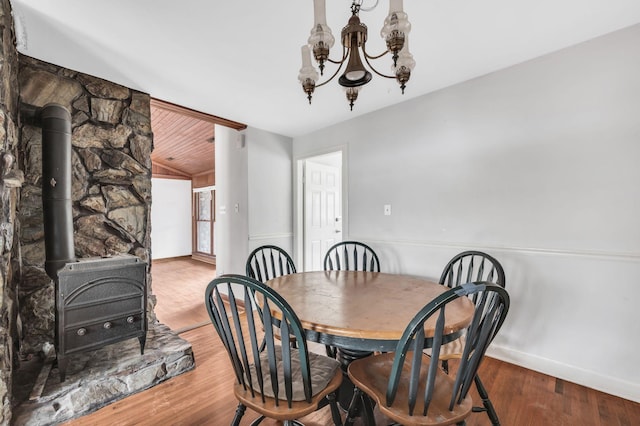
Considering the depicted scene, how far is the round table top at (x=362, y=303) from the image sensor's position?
114cm

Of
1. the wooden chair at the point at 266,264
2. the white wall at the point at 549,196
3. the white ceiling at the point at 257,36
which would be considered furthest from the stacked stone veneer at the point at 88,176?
the white wall at the point at 549,196

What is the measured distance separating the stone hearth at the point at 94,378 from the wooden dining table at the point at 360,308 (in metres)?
1.05

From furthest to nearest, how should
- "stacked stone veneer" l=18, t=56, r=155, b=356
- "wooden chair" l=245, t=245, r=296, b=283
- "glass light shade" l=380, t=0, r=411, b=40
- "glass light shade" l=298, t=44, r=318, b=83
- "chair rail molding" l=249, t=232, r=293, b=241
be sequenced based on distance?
1. "chair rail molding" l=249, t=232, r=293, b=241
2. "wooden chair" l=245, t=245, r=296, b=283
3. "stacked stone veneer" l=18, t=56, r=155, b=356
4. "glass light shade" l=298, t=44, r=318, b=83
5. "glass light shade" l=380, t=0, r=411, b=40

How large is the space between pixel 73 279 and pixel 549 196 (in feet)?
10.7

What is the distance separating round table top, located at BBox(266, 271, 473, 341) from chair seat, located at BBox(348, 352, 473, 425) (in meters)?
0.27

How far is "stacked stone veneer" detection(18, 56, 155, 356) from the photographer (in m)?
2.02

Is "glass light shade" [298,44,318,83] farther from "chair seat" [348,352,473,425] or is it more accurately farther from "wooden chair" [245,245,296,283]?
"chair seat" [348,352,473,425]

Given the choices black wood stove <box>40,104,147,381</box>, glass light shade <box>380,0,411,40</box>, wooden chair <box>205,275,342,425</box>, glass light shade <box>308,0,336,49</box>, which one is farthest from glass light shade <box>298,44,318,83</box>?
black wood stove <box>40,104,147,381</box>

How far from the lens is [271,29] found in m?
1.72

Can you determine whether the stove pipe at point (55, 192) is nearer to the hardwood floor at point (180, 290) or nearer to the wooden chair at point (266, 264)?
the wooden chair at point (266, 264)

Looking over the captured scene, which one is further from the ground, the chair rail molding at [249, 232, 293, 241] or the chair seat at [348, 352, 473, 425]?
the chair rail molding at [249, 232, 293, 241]

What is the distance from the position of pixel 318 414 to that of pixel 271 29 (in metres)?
2.33

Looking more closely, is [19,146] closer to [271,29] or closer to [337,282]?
[271,29]

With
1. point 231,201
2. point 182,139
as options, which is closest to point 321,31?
point 231,201
